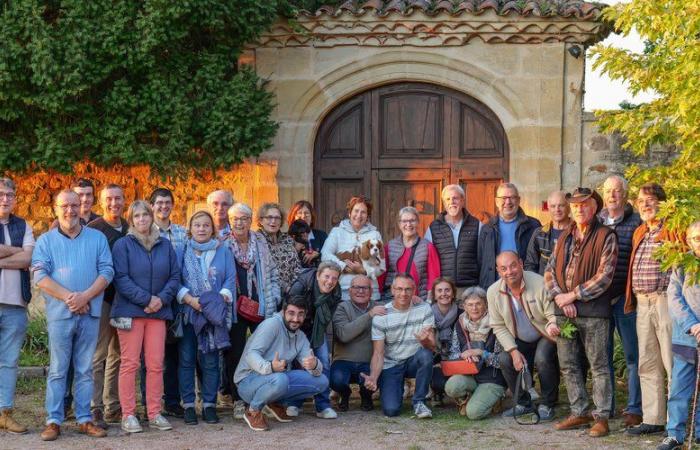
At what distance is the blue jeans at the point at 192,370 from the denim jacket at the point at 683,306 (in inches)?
132

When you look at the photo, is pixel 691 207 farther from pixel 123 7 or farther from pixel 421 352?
pixel 123 7

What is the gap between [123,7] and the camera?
9.75m

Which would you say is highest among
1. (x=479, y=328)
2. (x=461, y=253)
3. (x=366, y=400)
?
(x=461, y=253)

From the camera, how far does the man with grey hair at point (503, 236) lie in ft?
27.6

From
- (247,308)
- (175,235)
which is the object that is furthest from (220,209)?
(247,308)

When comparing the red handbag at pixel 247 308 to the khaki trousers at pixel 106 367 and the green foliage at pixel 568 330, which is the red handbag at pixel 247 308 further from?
the green foliage at pixel 568 330

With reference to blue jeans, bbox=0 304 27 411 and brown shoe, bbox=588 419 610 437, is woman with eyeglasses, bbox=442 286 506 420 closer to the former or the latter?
brown shoe, bbox=588 419 610 437

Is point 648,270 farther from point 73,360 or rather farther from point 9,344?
point 9,344

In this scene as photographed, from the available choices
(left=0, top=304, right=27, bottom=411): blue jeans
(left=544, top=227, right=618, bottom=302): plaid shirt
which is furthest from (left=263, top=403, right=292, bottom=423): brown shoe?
(left=544, top=227, right=618, bottom=302): plaid shirt

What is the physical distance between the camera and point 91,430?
23.7ft

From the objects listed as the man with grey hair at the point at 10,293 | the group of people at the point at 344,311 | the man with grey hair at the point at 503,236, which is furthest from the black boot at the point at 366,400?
the man with grey hair at the point at 10,293

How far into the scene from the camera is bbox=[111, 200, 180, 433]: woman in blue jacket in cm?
733

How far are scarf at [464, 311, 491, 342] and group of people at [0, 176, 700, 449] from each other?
0.04 feet

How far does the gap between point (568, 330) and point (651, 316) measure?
0.62m
